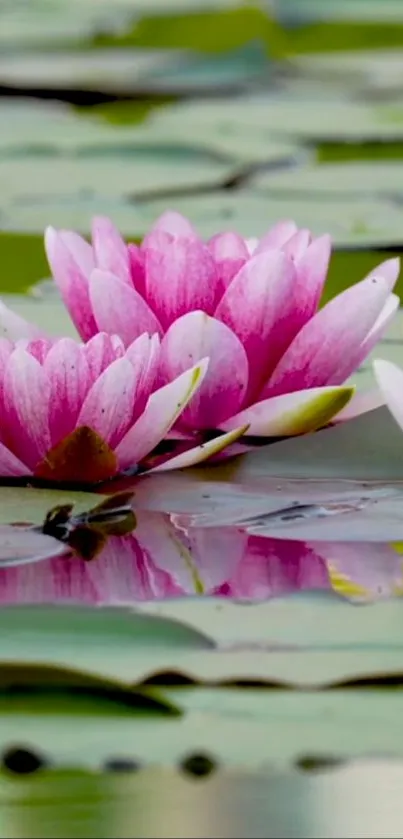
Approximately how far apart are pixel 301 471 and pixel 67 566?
27cm

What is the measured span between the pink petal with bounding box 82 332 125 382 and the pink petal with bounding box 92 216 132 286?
12 cm

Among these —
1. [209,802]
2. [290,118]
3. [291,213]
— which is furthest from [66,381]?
[290,118]

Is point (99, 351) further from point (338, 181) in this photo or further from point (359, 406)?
point (338, 181)

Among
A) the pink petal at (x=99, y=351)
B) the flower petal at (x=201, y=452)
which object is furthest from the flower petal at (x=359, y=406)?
the pink petal at (x=99, y=351)

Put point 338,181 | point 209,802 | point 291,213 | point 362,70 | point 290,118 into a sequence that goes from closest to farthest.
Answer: point 209,802 → point 291,213 → point 338,181 → point 290,118 → point 362,70

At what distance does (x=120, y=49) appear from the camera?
3805mm

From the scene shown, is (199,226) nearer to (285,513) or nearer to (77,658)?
(285,513)

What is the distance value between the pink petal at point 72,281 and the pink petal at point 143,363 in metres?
0.13

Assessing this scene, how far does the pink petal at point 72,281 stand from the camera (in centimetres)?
148

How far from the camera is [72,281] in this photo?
148 cm

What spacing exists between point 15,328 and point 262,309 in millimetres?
222

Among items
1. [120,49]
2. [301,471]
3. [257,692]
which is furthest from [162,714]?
[120,49]

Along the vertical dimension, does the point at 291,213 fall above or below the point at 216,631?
above

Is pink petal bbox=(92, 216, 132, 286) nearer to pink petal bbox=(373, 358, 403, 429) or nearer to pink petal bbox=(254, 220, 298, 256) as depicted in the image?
pink petal bbox=(254, 220, 298, 256)
